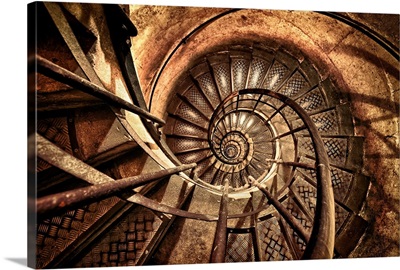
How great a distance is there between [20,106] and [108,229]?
0.99m

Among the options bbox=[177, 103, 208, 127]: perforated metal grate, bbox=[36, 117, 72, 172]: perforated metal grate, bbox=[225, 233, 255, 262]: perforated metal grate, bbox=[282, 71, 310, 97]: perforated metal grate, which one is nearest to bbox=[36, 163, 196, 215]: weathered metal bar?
bbox=[36, 117, 72, 172]: perforated metal grate

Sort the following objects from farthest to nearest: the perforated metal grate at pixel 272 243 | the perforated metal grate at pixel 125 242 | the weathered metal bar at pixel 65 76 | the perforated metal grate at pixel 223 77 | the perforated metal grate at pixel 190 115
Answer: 1. the perforated metal grate at pixel 190 115
2. the perforated metal grate at pixel 223 77
3. the perforated metal grate at pixel 272 243
4. the perforated metal grate at pixel 125 242
5. the weathered metal bar at pixel 65 76

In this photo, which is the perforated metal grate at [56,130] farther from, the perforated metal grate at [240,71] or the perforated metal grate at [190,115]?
the perforated metal grate at [240,71]

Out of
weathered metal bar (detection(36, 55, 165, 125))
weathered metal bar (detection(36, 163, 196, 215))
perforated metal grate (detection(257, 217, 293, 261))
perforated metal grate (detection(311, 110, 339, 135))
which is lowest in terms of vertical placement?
perforated metal grate (detection(257, 217, 293, 261))

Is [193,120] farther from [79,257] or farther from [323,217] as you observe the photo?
[323,217]

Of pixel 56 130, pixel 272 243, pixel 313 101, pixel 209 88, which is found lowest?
pixel 272 243

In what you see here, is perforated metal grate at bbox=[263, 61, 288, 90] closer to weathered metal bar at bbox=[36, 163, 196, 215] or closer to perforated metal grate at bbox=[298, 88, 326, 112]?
perforated metal grate at bbox=[298, 88, 326, 112]

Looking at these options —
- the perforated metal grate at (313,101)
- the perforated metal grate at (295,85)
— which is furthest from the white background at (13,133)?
the perforated metal grate at (295,85)

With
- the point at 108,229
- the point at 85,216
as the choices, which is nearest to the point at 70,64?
the point at 85,216

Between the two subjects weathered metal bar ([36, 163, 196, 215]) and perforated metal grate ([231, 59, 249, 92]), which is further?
perforated metal grate ([231, 59, 249, 92])

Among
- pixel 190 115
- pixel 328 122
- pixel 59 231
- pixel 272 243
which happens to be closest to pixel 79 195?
pixel 59 231

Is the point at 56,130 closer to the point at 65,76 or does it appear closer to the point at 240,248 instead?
the point at 65,76

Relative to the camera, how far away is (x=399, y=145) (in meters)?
2.89

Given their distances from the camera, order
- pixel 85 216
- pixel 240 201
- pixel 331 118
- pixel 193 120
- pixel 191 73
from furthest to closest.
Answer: pixel 193 120
pixel 191 73
pixel 331 118
pixel 240 201
pixel 85 216
